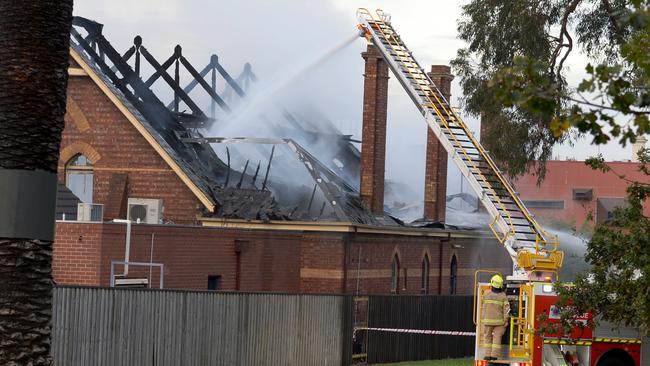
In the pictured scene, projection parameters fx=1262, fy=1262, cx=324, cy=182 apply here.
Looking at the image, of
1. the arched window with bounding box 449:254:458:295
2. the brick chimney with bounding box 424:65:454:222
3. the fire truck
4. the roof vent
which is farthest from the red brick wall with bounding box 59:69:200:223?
the roof vent

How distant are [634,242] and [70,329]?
8401mm

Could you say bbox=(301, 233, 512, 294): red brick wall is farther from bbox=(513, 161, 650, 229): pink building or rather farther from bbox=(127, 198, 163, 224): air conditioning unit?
bbox=(513, 161, 650, 229): pink building

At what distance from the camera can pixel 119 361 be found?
19.8m

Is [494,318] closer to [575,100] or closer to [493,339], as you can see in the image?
[493,339]

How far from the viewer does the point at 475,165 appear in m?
27.7

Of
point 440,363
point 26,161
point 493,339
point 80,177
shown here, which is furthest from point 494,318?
point 80,177

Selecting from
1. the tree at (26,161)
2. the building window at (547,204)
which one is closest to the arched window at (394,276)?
the tree at (26,161)

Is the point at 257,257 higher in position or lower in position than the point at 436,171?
lower

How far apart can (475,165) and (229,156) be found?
9729 mm

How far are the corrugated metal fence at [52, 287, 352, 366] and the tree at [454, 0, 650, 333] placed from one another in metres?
5.86

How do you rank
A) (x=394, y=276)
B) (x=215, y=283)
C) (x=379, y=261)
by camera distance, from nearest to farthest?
(x=215, y=283), (x=379, y=261), (x=394, y=276)

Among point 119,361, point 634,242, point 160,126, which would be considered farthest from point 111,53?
point 634,242

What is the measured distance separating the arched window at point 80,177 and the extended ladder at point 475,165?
835 centimetres

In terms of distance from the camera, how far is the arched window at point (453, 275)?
134 ft
